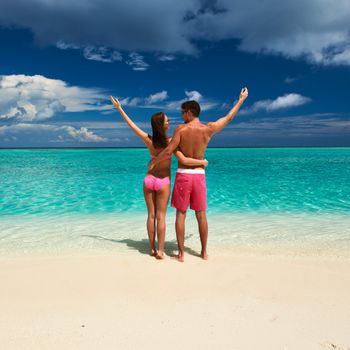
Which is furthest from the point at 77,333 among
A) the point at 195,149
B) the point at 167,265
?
the point at 195,149

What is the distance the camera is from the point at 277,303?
3.16 meters

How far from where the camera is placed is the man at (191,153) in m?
4.28

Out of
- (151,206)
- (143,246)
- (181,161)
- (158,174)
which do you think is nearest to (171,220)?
(143,246)

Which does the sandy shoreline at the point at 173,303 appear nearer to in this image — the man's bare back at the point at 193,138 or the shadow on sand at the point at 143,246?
the shadow on sand at the point at 143,246

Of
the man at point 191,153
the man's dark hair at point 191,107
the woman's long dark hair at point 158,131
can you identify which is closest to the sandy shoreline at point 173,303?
the man at point 191,153

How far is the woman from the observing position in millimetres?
4309

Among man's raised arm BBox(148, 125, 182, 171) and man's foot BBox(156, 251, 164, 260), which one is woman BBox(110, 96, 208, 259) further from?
man's raised arm BBox(148, 125, 182, 171)

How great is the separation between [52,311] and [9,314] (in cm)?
39

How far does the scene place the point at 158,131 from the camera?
4.32 meters

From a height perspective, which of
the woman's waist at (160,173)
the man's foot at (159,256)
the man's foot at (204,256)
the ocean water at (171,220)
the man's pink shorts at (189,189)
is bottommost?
the ocean water at (171,220)

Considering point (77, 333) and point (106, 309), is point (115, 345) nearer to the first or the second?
point (77, 333)

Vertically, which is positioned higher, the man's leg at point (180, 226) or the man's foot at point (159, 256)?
the man's leg at point (180, 226)

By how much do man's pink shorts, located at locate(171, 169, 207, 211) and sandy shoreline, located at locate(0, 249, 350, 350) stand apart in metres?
0.86

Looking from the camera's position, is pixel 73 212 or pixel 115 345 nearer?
pixel 115 345
